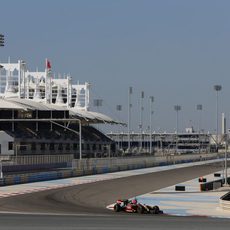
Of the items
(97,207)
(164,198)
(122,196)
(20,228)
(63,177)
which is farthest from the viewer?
(63,177)

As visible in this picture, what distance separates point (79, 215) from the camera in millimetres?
32688

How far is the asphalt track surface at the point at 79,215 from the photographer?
2678cm

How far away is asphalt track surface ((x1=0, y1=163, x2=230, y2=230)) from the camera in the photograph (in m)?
26.8

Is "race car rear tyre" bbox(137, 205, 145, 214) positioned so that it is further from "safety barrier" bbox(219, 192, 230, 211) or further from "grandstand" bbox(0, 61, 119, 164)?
"grandstand" bbox(0, 61, 119, 164)

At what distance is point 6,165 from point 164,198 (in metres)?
35.0

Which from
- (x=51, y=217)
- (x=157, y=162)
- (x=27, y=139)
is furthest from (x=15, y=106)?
(x=51, y=217)

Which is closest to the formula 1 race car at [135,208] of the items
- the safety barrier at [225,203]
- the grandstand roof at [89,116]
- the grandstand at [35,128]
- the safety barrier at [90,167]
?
the safety barrier at [225,203]

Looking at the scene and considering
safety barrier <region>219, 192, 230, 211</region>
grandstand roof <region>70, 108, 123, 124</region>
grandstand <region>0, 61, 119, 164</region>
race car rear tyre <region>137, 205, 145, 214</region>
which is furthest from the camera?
grandstand roof <region>70, 108, 123, 124</region>

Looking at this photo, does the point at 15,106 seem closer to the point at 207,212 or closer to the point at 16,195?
A: the point at 16,195

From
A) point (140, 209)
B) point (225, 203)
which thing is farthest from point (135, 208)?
point (225, 203)

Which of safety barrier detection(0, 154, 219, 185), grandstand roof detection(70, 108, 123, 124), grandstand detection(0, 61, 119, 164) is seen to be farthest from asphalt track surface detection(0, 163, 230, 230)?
grandstand roof detection(70, 108, 123, 124)

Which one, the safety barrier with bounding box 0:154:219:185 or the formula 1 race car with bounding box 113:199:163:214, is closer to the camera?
the formula 1 race car with bounding box 113:199:163:214

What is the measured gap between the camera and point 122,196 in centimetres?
5128

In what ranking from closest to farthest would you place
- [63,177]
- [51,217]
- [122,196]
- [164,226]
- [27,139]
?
[164,226], [51,217], [122,196], [63,177], [27,139]
